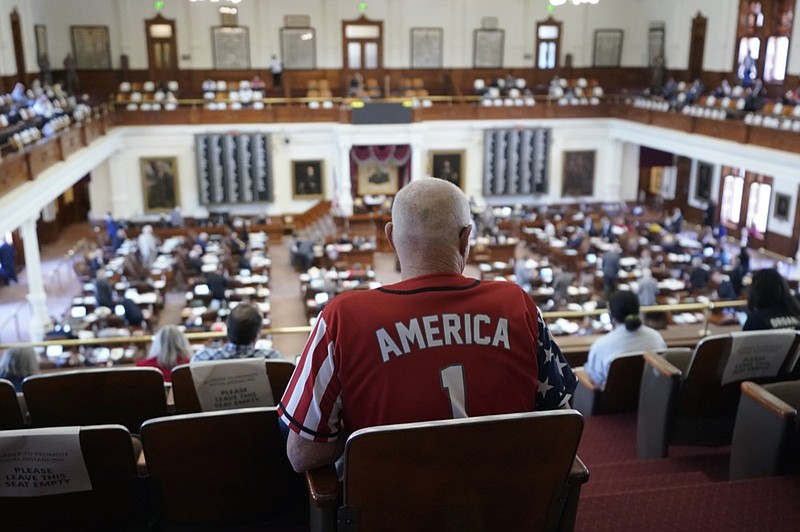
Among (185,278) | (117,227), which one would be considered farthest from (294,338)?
(117,227)

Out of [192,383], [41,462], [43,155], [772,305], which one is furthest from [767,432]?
[43,155]

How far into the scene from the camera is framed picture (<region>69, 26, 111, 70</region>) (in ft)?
77.4

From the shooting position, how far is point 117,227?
19359 millimetres

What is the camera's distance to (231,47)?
24.7 metres

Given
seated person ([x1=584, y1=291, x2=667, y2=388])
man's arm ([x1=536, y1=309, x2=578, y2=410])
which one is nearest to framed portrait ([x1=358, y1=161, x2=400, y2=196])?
seated person ([x1=584, y1=291, x2=667, y2=388])

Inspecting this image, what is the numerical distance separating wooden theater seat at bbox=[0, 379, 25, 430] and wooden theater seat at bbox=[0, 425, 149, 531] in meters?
0.92

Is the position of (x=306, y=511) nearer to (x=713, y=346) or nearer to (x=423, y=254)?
(x=423, y=254)

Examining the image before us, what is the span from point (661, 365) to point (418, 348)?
2.84 meters

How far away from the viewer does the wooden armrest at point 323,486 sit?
2168 millimetres

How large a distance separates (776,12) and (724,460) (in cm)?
2041

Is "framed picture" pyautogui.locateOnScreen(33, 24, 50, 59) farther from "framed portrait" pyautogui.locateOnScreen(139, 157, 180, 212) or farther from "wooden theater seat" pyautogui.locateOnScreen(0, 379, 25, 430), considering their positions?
"wooden theater seat" pyautogui.locateOnScreen(0, 379, 25, 430)

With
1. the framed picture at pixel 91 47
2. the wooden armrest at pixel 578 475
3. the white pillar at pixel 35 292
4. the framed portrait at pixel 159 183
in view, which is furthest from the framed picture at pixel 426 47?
the wooden armrest at pixel 578 475

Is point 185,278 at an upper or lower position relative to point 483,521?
lower

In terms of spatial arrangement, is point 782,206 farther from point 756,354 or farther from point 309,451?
point 309,451
